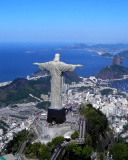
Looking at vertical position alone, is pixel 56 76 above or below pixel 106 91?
below

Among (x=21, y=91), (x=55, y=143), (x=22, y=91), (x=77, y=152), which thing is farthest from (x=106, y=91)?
(x=77, y=152)

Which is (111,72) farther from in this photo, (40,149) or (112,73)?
(40,149)

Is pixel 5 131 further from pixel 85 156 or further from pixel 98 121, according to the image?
pixel 85 156

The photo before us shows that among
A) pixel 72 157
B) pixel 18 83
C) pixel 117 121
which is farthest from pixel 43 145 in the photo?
pixel 18 83

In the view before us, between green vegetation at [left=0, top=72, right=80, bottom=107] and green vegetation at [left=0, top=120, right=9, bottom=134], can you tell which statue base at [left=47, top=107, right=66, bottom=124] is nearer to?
green vegetation at [left=0, top=120, right=9, bottom=134]

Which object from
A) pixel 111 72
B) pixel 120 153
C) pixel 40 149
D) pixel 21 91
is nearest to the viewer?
pixel 40 149

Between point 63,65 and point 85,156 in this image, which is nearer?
→ point 85,156

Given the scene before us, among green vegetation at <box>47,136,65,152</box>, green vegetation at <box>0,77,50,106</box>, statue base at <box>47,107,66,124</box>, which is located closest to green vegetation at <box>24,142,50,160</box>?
green vegetation at <box>47,136,65,152</box>

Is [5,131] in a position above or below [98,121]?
below
